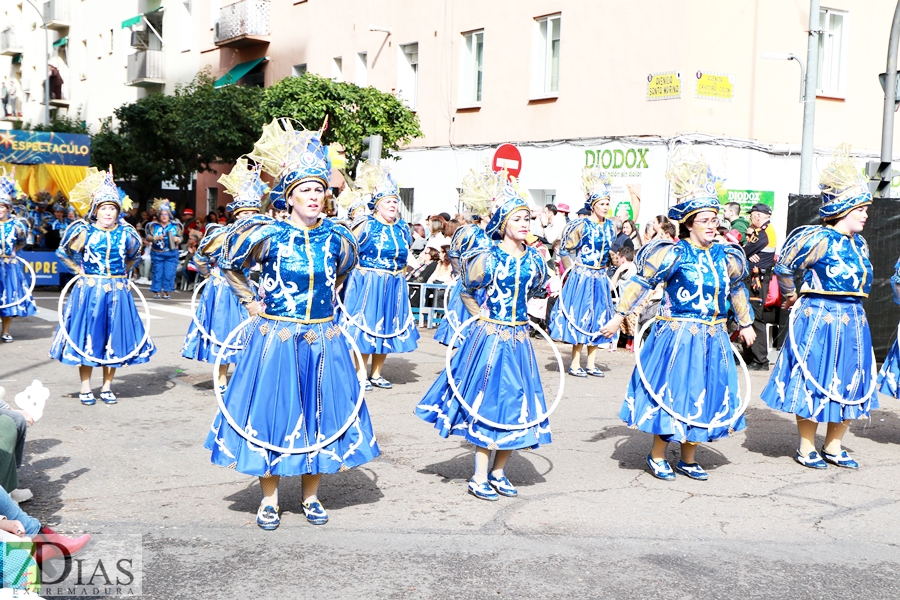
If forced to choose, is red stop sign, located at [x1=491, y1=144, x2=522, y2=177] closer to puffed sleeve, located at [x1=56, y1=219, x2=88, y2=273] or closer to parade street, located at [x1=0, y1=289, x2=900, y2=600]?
parade street, located at [x1=0, y1=289, x2=900, y2=600]

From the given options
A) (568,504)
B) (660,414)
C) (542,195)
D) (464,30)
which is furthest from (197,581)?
(464,30)

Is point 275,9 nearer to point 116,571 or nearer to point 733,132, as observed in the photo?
point 733,132

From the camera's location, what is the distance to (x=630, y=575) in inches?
201

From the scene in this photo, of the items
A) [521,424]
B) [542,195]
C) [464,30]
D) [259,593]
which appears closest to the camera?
[259,593]

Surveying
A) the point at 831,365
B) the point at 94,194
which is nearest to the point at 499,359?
the point at 831,365

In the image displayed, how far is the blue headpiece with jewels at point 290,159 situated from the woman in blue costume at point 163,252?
1638 centimetres

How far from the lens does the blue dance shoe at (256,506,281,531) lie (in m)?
5.67

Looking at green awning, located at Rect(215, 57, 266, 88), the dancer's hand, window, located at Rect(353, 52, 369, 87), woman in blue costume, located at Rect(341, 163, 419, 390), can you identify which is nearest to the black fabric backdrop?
woman in blue costume, located at Rect(341, 163, 419, 390)

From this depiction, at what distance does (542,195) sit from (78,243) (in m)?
13.3

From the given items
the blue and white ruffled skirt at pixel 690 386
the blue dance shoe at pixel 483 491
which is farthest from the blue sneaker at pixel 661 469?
the blue dance shoe at pixel 483 491

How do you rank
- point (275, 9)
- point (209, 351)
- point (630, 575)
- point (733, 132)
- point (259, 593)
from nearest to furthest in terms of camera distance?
1. point (259, 593)
2. point (630, 575)
3. point (209, 351)
4. point (733, 132)
5. point (275, 9)

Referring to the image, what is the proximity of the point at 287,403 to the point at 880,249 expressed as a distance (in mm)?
10075

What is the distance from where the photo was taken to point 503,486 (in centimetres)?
662

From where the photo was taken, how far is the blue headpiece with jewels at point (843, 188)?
7523mm
